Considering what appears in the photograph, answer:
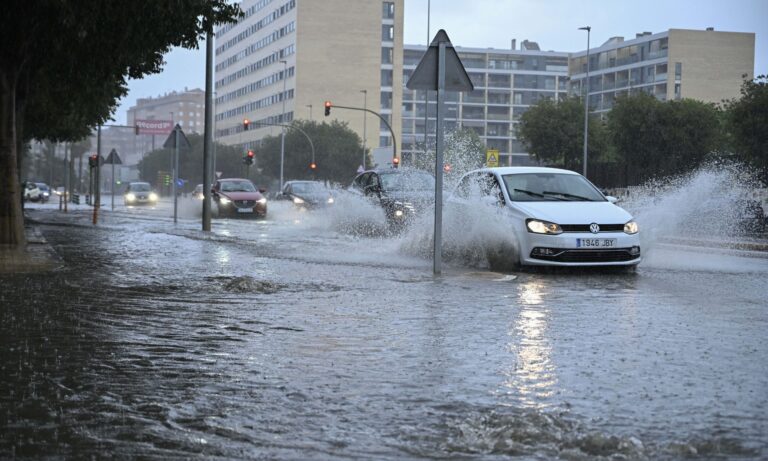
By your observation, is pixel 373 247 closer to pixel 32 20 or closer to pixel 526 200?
pixel 526 200

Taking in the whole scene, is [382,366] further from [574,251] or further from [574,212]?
[574,212]

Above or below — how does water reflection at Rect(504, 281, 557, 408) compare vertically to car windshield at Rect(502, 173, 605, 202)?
below

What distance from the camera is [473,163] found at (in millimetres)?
22016

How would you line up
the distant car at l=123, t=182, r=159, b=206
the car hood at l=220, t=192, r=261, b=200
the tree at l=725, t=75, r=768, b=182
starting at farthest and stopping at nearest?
the distant car at l=123, t=182, r=159, b=206
the tree at l=725, t=75, r=768, b=182
the car hood at l=220, t=192, r=261, b=200

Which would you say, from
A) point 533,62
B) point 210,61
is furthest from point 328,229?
point 533,62

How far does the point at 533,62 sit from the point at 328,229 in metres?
137

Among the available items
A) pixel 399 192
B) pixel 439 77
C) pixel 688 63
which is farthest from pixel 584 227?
pixel 688 63

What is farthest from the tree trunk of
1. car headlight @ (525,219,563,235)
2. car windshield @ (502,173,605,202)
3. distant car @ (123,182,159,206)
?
distant car @ (123,182,159,206)

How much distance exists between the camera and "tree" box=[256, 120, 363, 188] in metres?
107

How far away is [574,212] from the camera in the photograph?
47.8 ft

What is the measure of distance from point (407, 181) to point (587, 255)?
11.3 meters

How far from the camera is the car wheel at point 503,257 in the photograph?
14.8m

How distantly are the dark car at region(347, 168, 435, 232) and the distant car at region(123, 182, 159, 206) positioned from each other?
142 ft

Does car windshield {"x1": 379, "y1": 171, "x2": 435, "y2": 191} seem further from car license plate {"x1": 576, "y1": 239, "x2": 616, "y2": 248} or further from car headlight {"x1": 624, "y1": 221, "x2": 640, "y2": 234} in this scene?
car license plate {"x1": 576, "y1": 239, "x2": 616, "y2": 248}
